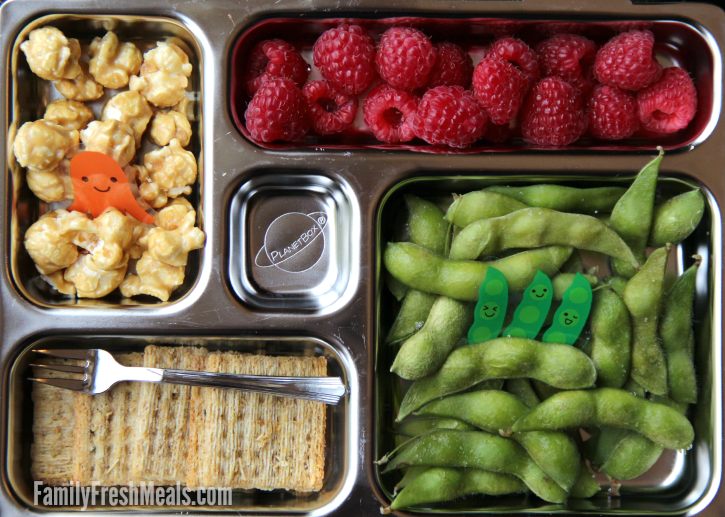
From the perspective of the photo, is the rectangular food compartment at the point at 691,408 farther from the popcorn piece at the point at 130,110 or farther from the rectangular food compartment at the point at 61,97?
the popcorn piece at the point at 130,110

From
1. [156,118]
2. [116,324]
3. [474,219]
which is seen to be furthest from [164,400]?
[474,219]

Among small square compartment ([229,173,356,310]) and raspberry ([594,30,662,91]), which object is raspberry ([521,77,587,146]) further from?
small square compartment ([229,173,356,310])

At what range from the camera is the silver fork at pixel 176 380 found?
1233 mm

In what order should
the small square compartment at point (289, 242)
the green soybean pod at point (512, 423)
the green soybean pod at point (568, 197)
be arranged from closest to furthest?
the green soybean pod at point (512, 423)
the green soybean pod at point (568, 197)
the small square compartment at point (289, 242)

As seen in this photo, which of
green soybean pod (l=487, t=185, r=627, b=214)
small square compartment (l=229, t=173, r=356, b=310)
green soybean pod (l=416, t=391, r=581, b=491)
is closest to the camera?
green soybean pod (l=416, t=391, r=581, b=491)

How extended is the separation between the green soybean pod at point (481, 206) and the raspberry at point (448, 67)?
1.03 feet

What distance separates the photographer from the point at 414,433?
129cm

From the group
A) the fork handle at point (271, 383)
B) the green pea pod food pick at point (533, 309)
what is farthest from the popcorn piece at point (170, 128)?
the green pea pod food pick at point (533, 309)

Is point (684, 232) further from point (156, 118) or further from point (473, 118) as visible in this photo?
point (156, 118)

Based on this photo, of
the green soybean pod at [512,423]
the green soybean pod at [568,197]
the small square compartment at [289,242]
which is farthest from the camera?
the small square compartment at [289,242]

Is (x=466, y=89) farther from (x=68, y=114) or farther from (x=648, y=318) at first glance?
(x=68, y=114)

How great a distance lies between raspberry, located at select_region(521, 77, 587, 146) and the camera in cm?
125

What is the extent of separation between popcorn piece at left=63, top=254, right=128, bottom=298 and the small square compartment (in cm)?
31

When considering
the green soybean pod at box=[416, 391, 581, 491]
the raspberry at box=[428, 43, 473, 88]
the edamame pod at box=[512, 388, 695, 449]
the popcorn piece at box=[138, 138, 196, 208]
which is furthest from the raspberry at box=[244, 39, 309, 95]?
the edamame pod at box=[512, 388, 695, 449]
